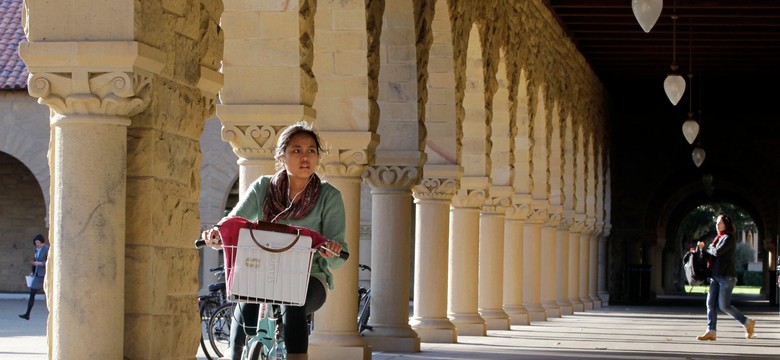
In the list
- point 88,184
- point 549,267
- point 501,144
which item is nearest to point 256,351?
point 88,184

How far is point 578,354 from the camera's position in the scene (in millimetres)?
13281

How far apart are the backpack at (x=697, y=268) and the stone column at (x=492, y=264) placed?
10.00ft

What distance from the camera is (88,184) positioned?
6.11 metres

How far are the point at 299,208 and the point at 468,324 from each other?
10143 millimetres

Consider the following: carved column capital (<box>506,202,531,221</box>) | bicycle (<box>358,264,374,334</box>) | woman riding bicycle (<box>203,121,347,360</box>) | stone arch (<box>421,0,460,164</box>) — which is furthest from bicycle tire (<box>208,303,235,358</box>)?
carved column capital (<box>506,202,531,221</box>)

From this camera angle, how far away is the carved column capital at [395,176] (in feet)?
41.5

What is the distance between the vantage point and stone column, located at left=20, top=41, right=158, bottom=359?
6074 millimetres

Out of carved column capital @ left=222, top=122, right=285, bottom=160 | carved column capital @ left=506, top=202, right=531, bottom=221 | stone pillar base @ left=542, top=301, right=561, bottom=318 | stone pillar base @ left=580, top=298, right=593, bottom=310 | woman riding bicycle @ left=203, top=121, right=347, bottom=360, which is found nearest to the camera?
woman riding bicycle @ left=203, top=121, right=347, bottom=360

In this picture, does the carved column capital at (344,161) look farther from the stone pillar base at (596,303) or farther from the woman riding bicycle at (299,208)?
the stone pillar base at (596,303)

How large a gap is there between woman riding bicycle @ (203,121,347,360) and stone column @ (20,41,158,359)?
65cm

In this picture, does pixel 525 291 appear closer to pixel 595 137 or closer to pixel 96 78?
pixel 595 137

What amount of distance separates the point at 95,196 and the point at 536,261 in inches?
624

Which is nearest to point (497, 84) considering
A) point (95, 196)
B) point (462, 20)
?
point (462, 20)

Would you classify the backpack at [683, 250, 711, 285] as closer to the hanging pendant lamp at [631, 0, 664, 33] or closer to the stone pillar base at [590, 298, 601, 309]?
the hanging pendant lamp at [631, 0, 664, 33]
